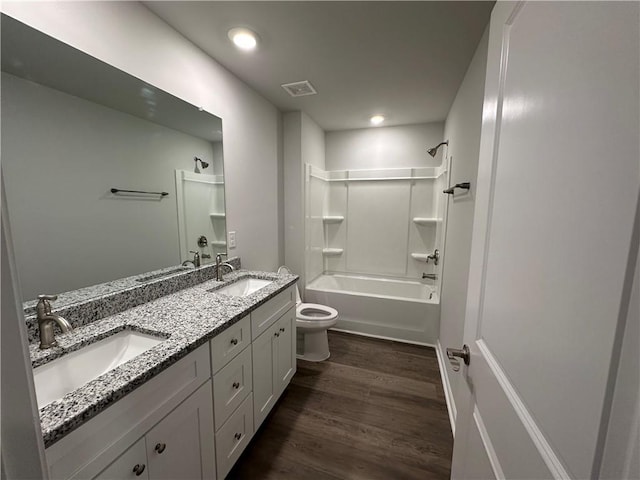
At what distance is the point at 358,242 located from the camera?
11.9 ft

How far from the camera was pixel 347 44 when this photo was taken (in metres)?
1.64

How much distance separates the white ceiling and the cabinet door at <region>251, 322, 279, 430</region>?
1850mm

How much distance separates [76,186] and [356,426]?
2.08 meters

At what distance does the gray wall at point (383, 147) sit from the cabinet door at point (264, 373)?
2567 millimetres

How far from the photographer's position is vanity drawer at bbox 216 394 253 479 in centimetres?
121

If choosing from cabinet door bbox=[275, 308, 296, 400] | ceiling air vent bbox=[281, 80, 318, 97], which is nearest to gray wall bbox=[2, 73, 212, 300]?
cabinet door bbox=[275, 308, 296, 400]

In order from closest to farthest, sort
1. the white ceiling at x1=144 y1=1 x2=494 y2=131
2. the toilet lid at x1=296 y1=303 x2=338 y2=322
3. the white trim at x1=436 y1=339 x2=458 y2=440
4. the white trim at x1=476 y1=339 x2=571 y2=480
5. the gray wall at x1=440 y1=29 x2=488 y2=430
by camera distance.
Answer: the white trim at x1=476 y1=339 x2=571 y2=480 < the white ceiling at x1=144 y1=1 x2=494 y2=131 < the gray wall at x1=440 y1=29 x2=488 y2=430 < the white trim at x1=436 y1=339 x2=458 y2=440 < the toilet lid at x1=296 y1=303 x2=338 y2=322

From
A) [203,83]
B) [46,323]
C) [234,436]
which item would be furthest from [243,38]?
[234,436]

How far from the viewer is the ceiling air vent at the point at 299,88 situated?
2.13 metres

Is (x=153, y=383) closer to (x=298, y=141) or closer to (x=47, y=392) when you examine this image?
(x=47, y=392)

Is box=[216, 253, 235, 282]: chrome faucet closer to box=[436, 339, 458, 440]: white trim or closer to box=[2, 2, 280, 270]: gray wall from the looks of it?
box=[2, 2, 280, 270]: gray wall

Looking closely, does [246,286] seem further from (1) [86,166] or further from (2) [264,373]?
(1) [86,166]

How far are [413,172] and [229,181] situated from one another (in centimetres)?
232

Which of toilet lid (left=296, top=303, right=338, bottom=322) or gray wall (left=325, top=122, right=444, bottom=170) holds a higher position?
gray wall (left=325, top=122, right=444, bottom=170)
